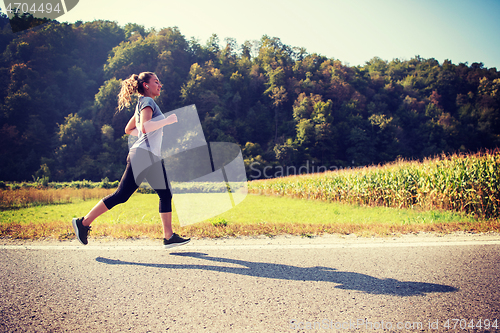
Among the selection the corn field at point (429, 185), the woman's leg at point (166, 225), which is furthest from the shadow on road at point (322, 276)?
the corn field at point (429, 185)

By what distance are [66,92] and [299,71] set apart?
67397 mm

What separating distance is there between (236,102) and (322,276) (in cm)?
7525

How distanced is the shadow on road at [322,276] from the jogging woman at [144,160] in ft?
1.91

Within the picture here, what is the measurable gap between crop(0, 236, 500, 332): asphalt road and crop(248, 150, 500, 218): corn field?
522cm

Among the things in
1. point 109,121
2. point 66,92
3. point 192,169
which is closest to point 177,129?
point 192,169

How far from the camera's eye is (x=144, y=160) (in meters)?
3.14

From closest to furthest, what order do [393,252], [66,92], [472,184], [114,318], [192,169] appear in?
[114,318] → [393,252] → [472,184] → [192,169] → [66,92]

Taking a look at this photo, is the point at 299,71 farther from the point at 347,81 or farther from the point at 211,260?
the point at 211,260

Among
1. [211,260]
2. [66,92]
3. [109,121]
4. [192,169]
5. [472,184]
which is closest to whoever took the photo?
[211,260]

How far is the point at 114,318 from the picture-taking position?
185 cm

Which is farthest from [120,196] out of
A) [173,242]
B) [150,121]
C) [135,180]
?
[150,121]

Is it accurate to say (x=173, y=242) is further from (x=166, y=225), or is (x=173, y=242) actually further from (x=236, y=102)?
(x=236, y=102)
